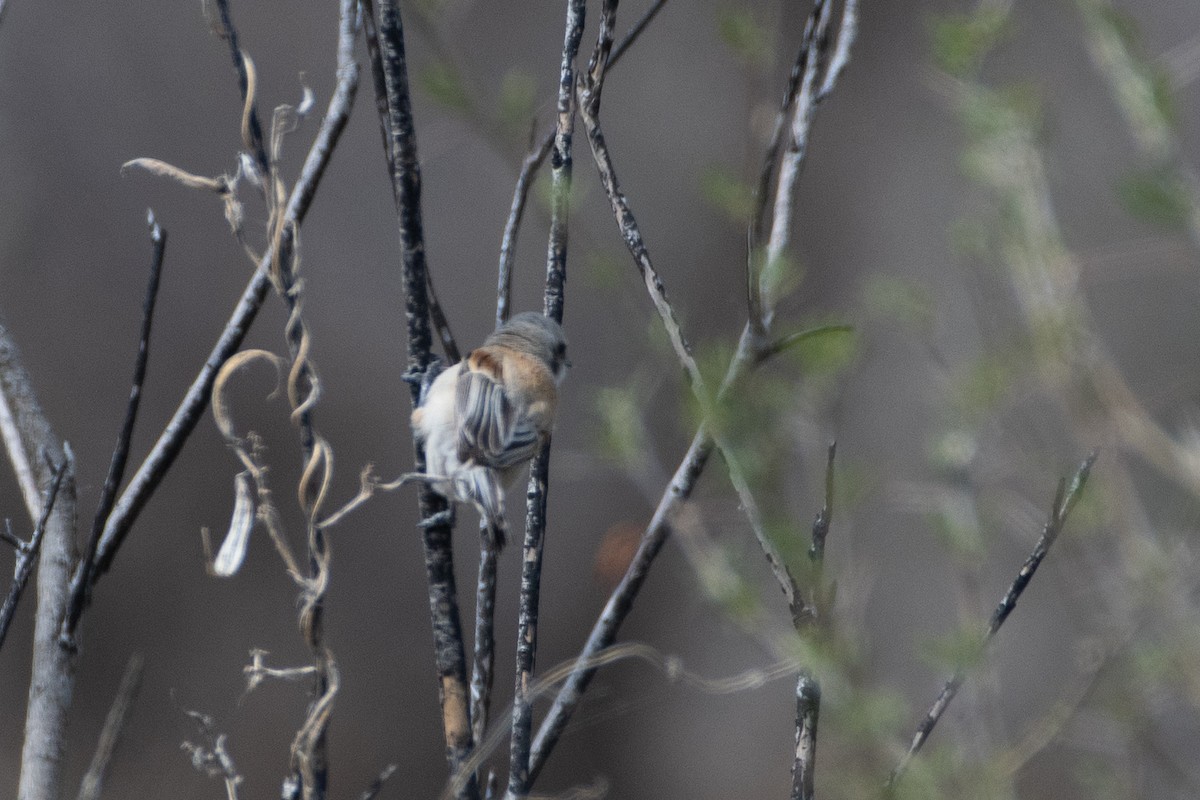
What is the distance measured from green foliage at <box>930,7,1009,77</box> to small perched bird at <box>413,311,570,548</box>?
612mm

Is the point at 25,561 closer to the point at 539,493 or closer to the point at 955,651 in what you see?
the point at 539,493

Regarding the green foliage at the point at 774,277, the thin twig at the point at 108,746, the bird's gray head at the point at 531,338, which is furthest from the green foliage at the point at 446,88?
the bird's gray head at the point at 531,338

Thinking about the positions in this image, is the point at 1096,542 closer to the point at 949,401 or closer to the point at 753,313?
the point at 949,401

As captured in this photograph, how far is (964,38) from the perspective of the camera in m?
1.25

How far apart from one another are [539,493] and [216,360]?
1.28 ft

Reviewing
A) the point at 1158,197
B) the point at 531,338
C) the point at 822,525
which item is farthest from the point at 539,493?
the point at 531,338

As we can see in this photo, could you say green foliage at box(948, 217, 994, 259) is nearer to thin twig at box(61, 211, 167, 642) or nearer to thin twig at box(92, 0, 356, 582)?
thin twig at box(92, 0, 356, 582)

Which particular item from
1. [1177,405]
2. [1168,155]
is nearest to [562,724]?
[1168,155]

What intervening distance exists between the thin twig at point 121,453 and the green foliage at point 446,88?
0.35m

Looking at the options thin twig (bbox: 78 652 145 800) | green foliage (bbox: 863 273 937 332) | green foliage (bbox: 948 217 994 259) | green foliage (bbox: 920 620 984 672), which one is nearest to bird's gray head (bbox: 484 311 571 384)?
green foliage (bbox: 863 273 937 332)

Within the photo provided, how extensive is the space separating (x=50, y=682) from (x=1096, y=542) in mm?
1700

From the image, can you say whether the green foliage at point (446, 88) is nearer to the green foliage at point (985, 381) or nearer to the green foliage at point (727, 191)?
the green foliage at point (727, 191)

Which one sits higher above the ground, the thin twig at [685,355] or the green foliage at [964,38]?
the green foliage at [964,38]

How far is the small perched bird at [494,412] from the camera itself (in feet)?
5.60
